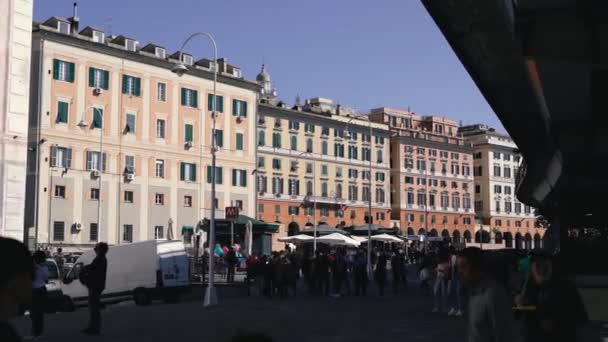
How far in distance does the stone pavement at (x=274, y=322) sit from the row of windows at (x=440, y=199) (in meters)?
72.0

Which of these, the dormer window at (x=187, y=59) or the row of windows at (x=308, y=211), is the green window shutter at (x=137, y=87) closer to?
the dormer window at (x=187, y=59)

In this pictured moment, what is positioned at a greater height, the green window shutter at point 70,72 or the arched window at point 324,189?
the green window shutter at point 70,72

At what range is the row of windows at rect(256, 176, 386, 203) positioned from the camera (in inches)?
3000

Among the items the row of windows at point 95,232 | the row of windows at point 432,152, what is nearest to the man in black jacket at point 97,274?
the row of windows at point 95,232

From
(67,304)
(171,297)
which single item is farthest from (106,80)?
(67,304)

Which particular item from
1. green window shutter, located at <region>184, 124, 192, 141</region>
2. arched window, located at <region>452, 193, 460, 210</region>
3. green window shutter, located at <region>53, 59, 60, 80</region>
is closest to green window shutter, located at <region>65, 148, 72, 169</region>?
green window shutter, located at <region>53, 59, 60, 80</region>

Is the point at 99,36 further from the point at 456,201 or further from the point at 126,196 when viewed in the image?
the point at 456,201

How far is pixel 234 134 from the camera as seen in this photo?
2586 inches

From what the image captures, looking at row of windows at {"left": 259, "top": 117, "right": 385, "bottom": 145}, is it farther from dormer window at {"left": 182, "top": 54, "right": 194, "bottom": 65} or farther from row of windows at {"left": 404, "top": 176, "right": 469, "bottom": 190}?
dormer window at {"left": 182, "top": 54, "right": 194, "bottom": 65}

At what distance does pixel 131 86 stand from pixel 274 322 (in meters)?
42.8

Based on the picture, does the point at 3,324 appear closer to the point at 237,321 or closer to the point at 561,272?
the point at 561,272

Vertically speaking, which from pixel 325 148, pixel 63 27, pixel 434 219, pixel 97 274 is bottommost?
pixel 97 274

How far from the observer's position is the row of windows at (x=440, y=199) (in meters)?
95.8

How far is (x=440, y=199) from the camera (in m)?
101
